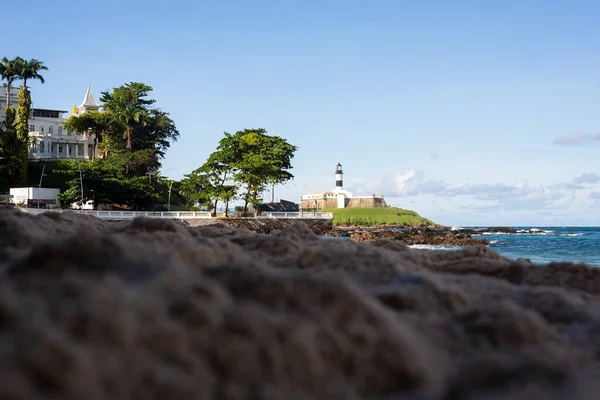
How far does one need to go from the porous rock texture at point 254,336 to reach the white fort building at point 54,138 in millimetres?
92749

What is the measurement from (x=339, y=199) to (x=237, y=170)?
68.0 m

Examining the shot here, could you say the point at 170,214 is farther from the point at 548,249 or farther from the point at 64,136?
the point at 64,136

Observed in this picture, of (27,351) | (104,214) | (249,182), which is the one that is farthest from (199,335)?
(249,182)

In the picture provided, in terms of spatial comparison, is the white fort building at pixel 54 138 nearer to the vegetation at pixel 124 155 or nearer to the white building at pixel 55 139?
the white building at pixel 55 139

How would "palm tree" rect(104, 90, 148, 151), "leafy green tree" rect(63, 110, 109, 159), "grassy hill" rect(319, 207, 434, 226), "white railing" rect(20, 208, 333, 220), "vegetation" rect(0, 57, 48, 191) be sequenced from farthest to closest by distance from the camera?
"grassy hill" rect(319, 207, 434, 226)
"leafy green tree" rect(63, 110, 109, 159)
"palm tree" rect(104, 90, 148, 151)
"vegetation" rect(0, 57, 48, 191)
"white railing" rect(20, 208, 333, 220)

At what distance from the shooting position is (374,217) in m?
122

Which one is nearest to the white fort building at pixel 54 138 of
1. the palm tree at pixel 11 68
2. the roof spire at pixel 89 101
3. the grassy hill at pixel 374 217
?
the roof spire at pixel 89 101

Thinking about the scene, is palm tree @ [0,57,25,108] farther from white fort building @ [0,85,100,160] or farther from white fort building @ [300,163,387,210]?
white fort building @ [300,163,387,210]

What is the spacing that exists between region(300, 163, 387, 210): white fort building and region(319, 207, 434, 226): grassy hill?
4.77 meters

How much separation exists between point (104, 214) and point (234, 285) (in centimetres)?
5393

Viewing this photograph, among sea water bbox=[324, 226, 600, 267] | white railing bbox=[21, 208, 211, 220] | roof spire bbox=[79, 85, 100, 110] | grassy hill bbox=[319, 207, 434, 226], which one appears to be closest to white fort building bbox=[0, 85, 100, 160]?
roof spire bbox=[79, 85, 100, 110]

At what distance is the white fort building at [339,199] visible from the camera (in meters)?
134

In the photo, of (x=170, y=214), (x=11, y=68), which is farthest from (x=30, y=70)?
(x=170, y=214)

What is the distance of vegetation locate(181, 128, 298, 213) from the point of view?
66.3 meters
